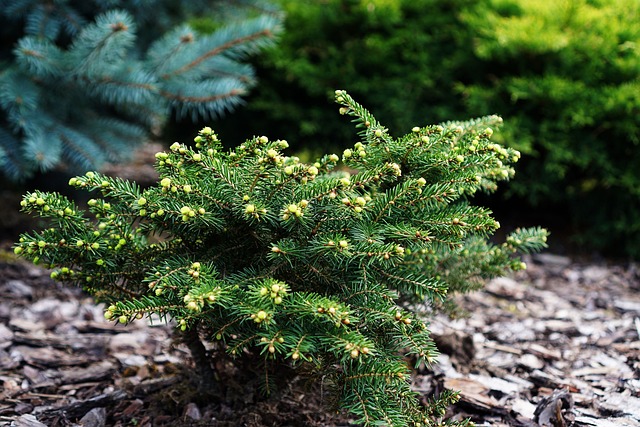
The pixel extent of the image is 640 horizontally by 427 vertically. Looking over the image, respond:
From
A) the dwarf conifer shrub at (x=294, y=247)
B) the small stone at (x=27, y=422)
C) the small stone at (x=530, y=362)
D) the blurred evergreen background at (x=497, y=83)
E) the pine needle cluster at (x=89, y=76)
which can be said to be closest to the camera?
the dwarf conifer shrub at (x=294, y=247)

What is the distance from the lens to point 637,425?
1.99m

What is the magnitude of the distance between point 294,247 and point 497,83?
2.94 meters

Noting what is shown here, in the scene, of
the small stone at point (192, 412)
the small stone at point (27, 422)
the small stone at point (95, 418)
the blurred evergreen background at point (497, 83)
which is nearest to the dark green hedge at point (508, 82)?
the blurred evergreen background at point (497, 83)

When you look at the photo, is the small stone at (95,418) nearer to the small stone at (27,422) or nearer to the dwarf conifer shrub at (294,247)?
the small stone at (27,422)

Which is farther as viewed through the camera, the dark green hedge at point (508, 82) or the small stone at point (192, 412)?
the dark green hedge at point (508, 82)

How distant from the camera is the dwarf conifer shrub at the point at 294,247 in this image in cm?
159

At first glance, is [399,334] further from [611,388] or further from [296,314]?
[611,388]

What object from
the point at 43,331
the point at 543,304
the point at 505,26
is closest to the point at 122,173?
the point at 43,331

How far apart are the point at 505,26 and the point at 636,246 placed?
65.8 inches

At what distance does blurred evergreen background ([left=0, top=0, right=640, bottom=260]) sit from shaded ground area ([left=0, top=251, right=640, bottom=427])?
0.84 m

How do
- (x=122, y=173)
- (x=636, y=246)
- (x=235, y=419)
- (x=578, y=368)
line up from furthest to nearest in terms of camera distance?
(x=122, y=173) < (x=636, y=246) < (x=578, y=368) < (x=235, y=419)

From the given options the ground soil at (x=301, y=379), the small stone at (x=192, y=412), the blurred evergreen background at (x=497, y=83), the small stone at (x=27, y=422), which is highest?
the blurred evergreen background at (x=497, y=83)

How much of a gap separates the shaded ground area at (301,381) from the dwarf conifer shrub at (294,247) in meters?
0.30

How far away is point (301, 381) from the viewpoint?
1893 millimetres
